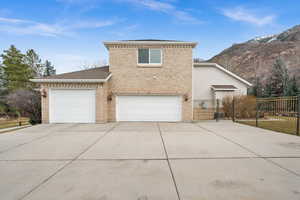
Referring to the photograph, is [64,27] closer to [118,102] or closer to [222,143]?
[118,102]

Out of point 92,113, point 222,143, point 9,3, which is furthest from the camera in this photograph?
point 9,3

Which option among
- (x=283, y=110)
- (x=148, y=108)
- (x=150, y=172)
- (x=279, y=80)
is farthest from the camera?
(x=279, y=80)

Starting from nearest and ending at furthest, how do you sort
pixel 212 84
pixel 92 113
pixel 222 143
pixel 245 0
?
1. pixel 222 143
2. pixel 92 113
3. pixel 245 0
4. pixel 212 84

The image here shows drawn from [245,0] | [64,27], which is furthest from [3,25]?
[245,0]

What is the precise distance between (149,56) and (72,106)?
6.41m

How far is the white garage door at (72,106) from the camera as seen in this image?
32.0ft

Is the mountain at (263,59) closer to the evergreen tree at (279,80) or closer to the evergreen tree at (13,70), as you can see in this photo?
the evergreen tree at (279,80)

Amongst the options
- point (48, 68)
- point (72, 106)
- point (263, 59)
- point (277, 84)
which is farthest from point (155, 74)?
point (263, 59)

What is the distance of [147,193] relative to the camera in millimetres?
2311

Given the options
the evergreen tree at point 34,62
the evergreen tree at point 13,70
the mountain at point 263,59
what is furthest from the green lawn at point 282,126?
the evergreen tree at point 34,62

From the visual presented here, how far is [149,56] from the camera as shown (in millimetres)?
10805

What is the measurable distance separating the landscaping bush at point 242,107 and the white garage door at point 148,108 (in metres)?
4.71

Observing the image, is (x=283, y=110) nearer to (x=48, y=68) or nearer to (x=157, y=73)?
(x=157, y=73)

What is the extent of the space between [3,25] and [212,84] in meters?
21.6
